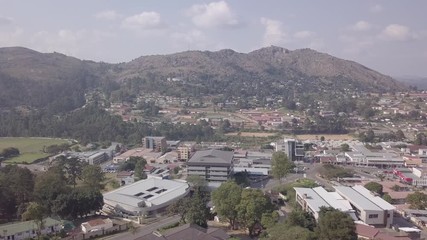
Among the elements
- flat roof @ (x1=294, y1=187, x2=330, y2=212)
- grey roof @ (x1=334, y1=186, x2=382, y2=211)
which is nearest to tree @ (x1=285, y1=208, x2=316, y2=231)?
flat roof @ (x1=294, y1=187, x2=330, y2=212)

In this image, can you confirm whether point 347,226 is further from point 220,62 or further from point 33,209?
point 220,62

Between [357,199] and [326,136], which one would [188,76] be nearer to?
[326,136]

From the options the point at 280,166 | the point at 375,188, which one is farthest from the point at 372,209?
the point at 280,166

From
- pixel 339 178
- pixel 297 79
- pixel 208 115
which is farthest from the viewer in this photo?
pixel 297 79

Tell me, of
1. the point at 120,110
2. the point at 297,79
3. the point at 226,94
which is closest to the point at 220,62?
the point at 297,79

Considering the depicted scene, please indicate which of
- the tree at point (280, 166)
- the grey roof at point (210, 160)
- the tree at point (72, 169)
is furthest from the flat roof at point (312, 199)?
the tree at point (72, 169)

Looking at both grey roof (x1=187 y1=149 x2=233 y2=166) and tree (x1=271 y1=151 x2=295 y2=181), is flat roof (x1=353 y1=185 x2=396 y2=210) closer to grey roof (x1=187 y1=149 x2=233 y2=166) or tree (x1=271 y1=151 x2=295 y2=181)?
tree (x1=271 y1=151 x2=295 y2=181)
